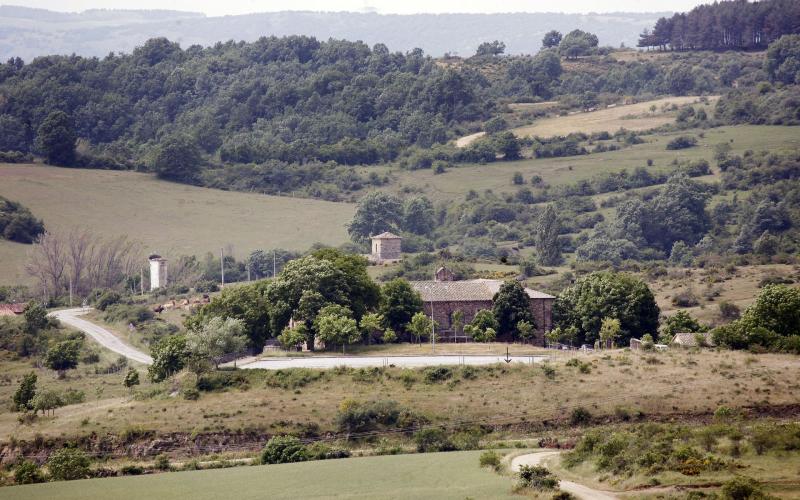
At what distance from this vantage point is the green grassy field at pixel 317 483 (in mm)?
49094

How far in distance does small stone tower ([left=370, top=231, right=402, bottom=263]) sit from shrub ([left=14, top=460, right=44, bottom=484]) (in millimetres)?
58707

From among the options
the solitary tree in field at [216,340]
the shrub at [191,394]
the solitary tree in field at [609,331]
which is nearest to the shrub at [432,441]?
the shrub at [191,394]

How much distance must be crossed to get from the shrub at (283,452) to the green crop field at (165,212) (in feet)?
218

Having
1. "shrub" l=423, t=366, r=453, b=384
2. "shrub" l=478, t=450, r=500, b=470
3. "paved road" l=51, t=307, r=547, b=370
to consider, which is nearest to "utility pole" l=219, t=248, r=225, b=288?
"paved road" l=51, t=307, r=547, b=370

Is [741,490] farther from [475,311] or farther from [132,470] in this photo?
[475,311]

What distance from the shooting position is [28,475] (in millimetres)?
57438

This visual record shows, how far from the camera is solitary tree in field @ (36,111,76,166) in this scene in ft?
519

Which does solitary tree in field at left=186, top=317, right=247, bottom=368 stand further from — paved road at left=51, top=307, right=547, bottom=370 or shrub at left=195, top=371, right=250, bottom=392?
shrub at left=195, top=371, right=250, bottom=392

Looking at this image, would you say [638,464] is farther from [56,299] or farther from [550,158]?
[550,158]

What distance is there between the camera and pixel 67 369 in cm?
8381

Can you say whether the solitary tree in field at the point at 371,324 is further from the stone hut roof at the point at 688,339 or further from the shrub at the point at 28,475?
the shrub at the point at 28,475

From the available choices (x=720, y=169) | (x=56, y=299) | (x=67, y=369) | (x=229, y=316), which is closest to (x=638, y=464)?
(x=229, y=316)

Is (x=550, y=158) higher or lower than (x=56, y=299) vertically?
higher

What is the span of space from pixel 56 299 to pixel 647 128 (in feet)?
285
